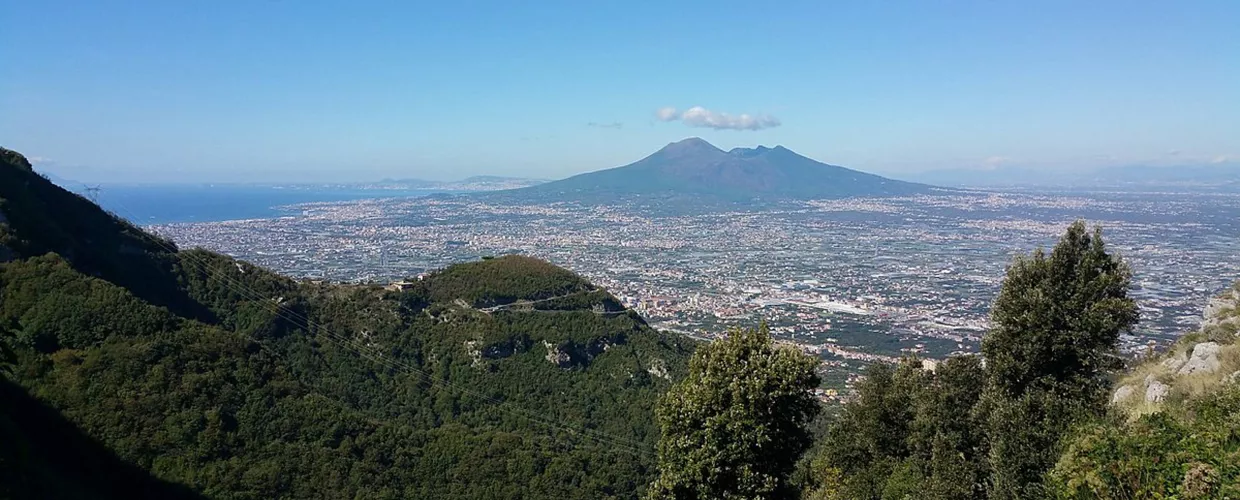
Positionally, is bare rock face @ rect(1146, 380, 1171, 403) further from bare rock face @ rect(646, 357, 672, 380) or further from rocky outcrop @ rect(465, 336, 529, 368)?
rocky outcrop @ rect(465, 336, 529, 368)

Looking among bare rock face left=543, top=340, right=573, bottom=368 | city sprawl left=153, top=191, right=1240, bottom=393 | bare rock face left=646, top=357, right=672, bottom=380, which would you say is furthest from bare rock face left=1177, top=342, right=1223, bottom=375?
bare rock face left=543, top=340, right=573, bottom=368

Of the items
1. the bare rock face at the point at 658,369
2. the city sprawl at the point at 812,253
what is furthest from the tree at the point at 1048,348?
the city sprawl at the point at 812,253

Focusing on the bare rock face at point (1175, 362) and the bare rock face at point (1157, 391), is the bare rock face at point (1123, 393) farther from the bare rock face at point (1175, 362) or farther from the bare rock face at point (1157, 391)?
the bare rock face at point (1175, 362)

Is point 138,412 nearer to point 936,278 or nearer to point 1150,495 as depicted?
point 1150,495

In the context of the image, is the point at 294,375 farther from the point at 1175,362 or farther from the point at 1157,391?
the point at 1175,362

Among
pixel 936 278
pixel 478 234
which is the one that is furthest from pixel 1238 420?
pixel 478 234

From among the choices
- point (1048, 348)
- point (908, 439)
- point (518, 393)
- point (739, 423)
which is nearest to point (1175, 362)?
point (1048, 348)
